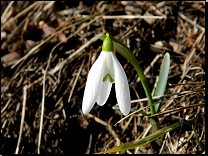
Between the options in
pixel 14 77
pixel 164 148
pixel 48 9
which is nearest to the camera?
pixel 164 148

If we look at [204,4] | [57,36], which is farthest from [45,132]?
[204,4]

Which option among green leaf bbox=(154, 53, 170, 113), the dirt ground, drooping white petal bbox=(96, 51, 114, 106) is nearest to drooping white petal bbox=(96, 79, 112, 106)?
drooping white petal bbox=(96, 51, 114, 106)

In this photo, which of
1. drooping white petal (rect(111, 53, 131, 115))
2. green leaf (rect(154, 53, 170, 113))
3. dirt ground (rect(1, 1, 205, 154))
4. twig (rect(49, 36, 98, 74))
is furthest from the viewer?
twig (rect(49, 36, 98, 74))

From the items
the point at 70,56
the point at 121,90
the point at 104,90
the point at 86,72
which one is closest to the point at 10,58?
the point at 70,56

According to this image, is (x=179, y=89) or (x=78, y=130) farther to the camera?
(x=78, y=130)

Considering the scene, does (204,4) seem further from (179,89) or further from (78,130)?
(78,130)

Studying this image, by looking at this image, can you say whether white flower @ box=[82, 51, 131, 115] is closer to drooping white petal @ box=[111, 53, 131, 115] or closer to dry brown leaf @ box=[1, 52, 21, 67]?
drooping white petal @ box=[111, 53, 131, 115]

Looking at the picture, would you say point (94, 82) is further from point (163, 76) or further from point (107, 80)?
point (163, 76)
